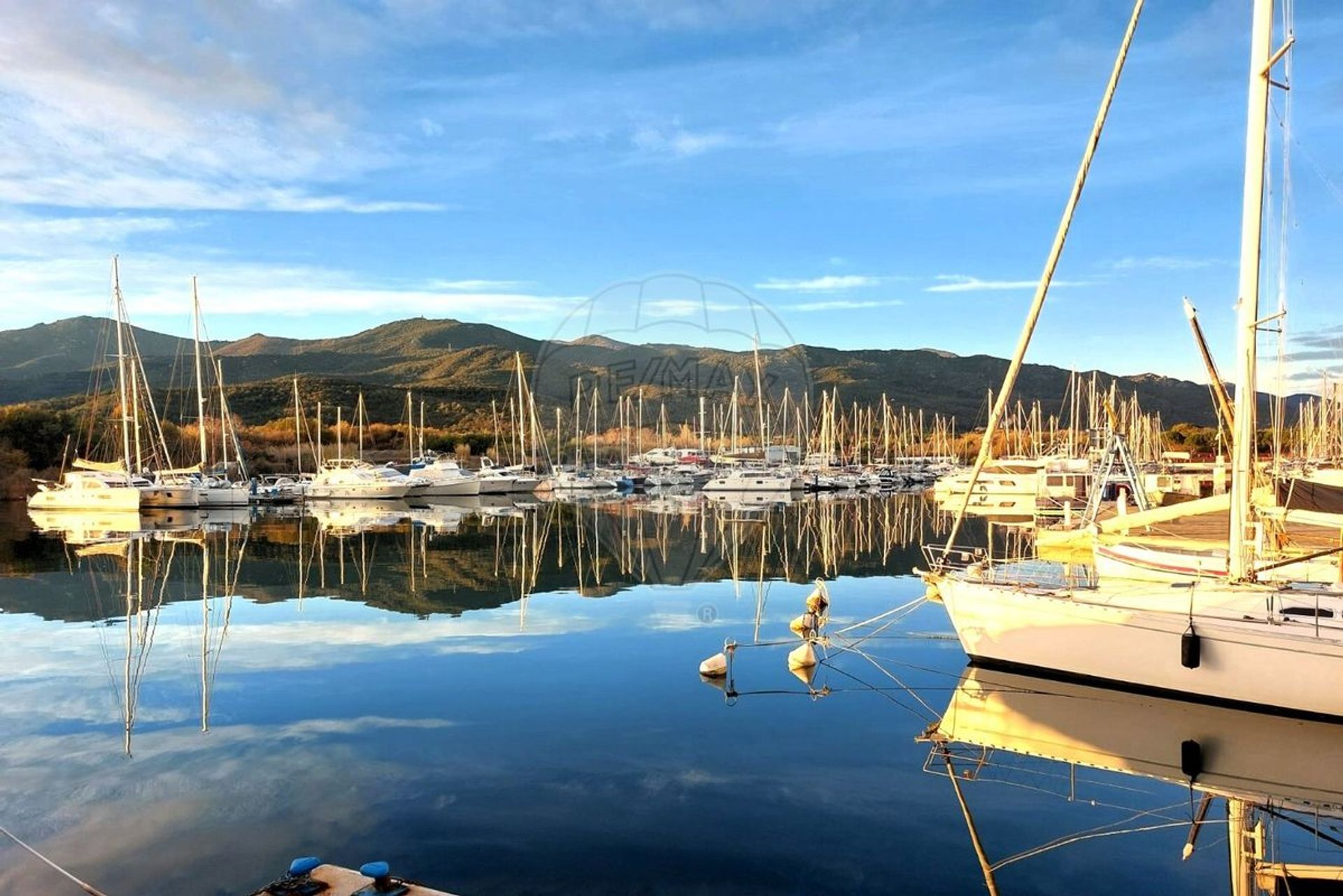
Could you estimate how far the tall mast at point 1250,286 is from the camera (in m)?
14.5

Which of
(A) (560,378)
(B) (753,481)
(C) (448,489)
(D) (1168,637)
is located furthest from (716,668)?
(A) (560,378)

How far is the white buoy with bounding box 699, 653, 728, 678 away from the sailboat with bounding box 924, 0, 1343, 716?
147 inches

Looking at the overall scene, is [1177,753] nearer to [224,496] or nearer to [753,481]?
[224,496]

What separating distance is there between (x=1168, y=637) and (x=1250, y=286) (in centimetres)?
508

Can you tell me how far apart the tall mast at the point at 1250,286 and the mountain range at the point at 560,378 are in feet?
217

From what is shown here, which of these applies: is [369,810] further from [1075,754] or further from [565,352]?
[565,352]

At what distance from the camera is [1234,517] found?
48.8ft

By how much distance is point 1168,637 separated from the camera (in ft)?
46.5

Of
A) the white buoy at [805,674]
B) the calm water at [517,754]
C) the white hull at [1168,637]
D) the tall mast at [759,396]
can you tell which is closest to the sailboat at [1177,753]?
the calm water at [517,754]

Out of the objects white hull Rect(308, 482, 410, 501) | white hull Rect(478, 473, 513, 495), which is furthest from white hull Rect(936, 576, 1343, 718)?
white hull Rect(478, 473, 513, 495)

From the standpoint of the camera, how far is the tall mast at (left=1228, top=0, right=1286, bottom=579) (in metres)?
14.5

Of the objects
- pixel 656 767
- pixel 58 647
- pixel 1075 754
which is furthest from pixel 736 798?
pixel 58 647

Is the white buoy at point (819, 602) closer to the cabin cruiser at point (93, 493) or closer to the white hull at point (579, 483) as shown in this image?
the cabin cruiser at point (93, 493)

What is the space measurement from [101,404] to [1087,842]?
90151mm
